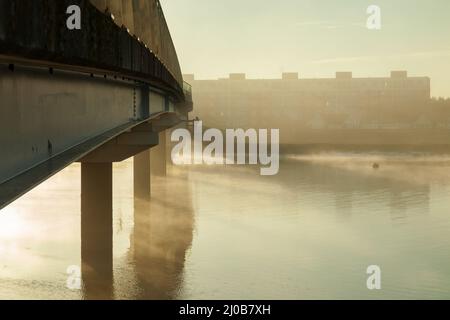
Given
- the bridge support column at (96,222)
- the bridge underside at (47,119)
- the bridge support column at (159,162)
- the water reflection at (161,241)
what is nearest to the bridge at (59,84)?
the bridge underside at (47,119)

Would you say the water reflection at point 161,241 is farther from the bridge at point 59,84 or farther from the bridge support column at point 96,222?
the bridge at point 59,84

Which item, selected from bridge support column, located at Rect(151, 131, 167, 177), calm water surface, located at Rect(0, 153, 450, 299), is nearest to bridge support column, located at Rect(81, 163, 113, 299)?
calm water surface, located at Rect(0, 153, 450, 299)

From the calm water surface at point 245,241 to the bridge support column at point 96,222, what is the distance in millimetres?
1076

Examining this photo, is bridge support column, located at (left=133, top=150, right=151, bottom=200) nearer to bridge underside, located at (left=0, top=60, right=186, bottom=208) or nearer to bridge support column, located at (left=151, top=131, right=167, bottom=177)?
bridge support column, located at (left=151, top=131, right=167, bottom=177)

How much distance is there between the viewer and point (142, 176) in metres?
60.5

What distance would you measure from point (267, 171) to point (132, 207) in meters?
39.8

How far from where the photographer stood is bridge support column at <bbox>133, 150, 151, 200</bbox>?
60.4 m

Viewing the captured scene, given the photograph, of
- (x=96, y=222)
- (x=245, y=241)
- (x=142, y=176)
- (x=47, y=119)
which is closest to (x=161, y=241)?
(x=245, y=241)

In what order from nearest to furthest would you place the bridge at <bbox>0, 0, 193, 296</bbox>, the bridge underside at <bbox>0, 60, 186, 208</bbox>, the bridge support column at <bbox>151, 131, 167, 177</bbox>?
the bridge at <bbox>0, 0, 193, 296</bbox> → the bridge underside at <bbox>0, 60, 186, 208</bbox> → the bridge support column at <bbox>151, 131, 167, 177</bbox>

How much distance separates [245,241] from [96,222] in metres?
11.6

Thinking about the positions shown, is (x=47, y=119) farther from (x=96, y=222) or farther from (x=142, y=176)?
(x=142, y=176)

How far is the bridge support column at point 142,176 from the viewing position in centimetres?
6036

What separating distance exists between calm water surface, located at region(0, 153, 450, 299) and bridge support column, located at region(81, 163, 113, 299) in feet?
3.53

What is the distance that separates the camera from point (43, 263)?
33719 mm
